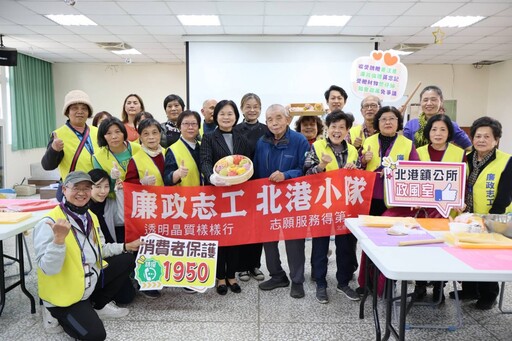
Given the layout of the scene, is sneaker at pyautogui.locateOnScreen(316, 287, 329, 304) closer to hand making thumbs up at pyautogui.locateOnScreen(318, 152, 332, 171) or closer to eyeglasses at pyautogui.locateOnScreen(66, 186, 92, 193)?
hand making thumbs up at pyautogui.locateOnScreen(318, 152, 332, 171)

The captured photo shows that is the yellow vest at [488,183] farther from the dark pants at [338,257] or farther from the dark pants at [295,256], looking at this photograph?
the dark pants at [295,256]

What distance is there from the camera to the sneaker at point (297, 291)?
112 inches

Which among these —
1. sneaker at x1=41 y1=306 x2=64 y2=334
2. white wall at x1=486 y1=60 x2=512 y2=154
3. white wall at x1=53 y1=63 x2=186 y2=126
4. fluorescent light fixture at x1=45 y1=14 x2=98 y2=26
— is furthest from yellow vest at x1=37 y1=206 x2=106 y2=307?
white wall at x1=486 y1=60 x2=512 y2=154

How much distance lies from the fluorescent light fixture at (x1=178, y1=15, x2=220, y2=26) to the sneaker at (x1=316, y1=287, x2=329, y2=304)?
4.58 metres

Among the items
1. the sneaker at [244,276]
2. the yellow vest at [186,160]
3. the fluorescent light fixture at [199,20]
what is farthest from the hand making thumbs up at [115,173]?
the fluorescent light fixture at [199,20]

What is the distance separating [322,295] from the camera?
109 inches

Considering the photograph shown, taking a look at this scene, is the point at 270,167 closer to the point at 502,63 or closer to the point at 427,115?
the point at 427,115

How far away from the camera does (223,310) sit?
265 cm

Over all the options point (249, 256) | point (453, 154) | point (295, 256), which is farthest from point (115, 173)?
point (453, 154)

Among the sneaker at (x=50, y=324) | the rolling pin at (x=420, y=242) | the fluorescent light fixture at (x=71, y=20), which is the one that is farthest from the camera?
the fluorescent light fixture at (x=71, y=20)

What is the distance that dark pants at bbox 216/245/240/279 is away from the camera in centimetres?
290

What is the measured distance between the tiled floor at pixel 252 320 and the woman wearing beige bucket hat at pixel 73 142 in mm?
1037

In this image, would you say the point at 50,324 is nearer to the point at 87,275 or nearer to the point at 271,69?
the point at 87,275

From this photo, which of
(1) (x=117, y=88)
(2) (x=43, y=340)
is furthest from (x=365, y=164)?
(1) (x=117, y=88)
